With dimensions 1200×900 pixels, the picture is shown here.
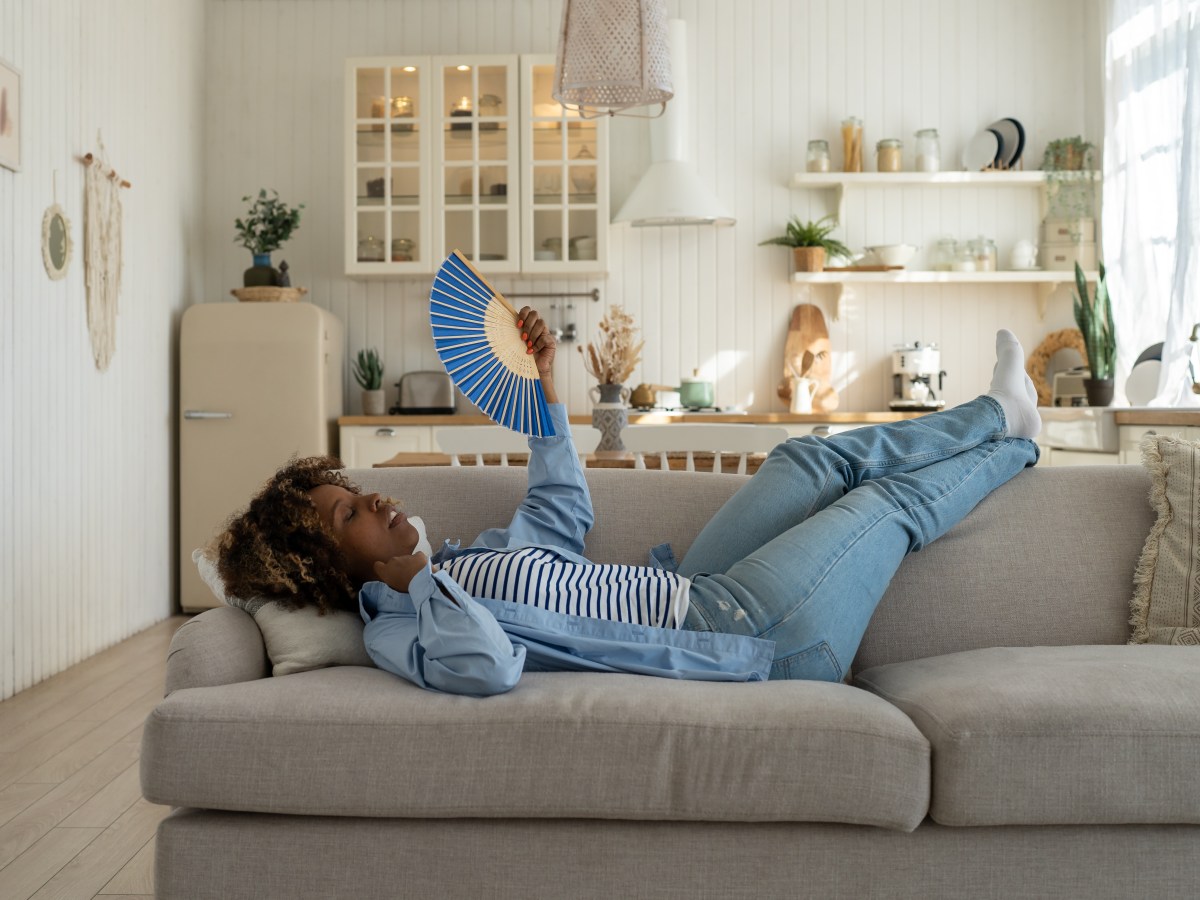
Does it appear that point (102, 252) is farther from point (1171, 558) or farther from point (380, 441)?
point (1171, 558)

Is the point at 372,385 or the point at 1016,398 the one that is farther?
the point at 372,385

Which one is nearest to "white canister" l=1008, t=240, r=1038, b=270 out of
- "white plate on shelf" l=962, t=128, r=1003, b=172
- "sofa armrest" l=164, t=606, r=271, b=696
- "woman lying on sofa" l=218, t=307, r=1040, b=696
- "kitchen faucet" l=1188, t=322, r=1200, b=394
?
"white plate on shelf" l=962, t=128, r=1003, b=172

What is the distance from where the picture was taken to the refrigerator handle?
504cm

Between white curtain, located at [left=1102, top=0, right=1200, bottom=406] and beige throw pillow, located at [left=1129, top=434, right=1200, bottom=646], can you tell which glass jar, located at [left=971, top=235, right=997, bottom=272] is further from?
beige throw pillow, located at [left=1129, top=434, right=1200, bottom=646]

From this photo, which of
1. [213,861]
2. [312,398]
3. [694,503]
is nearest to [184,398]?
[312,398]

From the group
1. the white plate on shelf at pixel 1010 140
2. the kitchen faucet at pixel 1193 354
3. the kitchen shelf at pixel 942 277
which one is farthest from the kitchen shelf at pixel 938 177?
the kitchen faucet at pixel 1193 354

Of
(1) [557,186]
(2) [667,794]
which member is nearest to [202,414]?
(1) [557,186]

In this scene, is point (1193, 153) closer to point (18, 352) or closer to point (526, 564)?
point (526, 564)

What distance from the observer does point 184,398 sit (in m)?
5.06

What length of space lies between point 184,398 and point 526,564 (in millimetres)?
3568

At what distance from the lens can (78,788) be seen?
2.68 meters

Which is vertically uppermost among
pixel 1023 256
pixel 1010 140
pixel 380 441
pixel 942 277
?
pixel 1010 140

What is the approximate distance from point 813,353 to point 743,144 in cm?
110

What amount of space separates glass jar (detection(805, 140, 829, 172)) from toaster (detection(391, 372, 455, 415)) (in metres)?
2.06
